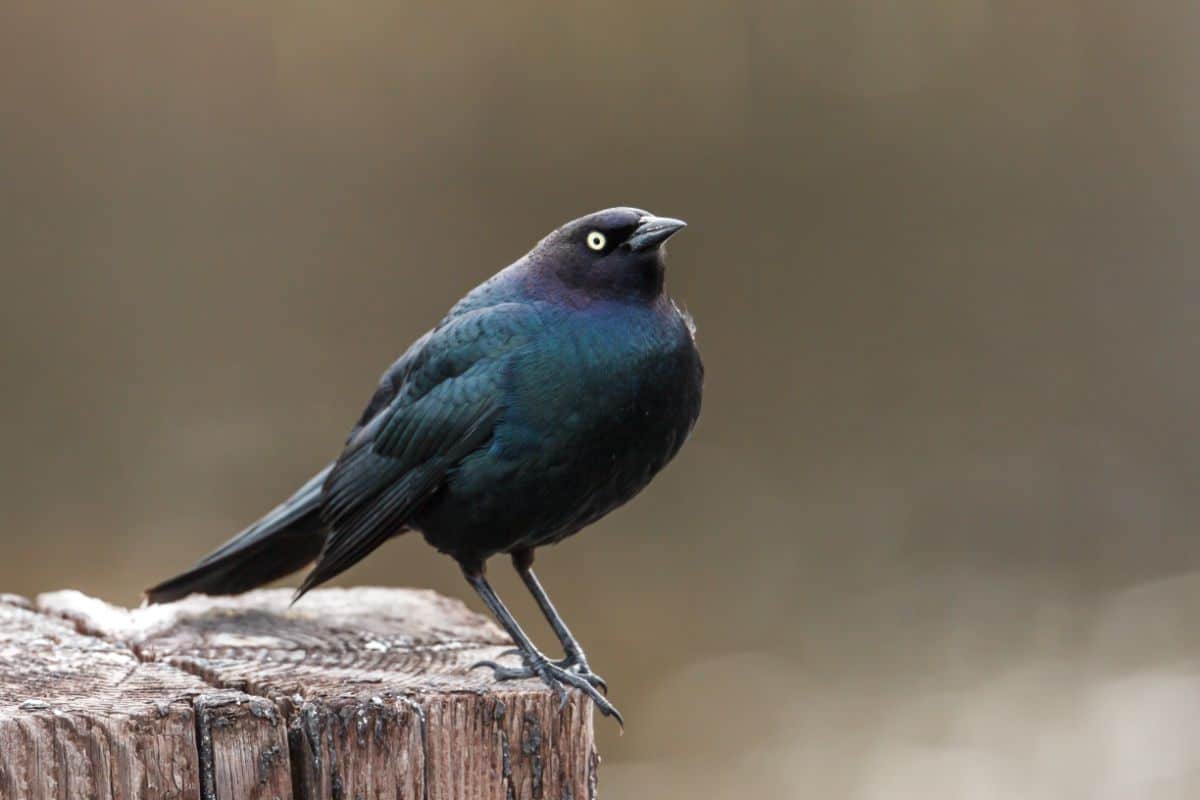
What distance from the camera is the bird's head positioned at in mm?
3410

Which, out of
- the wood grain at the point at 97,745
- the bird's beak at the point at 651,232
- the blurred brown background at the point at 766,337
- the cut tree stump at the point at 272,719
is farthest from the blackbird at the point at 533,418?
the blurred brown background at the point at 766,337

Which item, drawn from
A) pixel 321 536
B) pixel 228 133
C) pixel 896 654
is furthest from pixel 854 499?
pixel 321 536

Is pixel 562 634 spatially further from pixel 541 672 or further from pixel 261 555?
pixel 261 555

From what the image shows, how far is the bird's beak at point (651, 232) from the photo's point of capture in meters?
3.36

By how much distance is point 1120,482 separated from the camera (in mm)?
7902

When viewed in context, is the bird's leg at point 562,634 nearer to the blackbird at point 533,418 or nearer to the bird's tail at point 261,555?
the blackbird at point 533,418

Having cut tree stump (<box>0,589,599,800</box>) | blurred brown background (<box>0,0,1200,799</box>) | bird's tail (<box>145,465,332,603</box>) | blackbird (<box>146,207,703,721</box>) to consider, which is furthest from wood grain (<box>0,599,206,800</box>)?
blurred brown background (<box>0,0,1200,799</box>)

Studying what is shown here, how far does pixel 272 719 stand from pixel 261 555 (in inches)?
46.7

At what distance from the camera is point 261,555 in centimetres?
371

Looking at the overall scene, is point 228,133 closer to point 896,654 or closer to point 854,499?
point 854,499

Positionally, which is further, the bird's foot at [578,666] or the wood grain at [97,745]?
the bird's foot at [578,666]

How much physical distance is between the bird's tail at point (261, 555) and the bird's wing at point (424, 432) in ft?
0.63

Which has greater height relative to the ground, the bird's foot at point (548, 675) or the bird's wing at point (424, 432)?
the bird's wing at point (424, 432)

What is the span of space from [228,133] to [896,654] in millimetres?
4101
